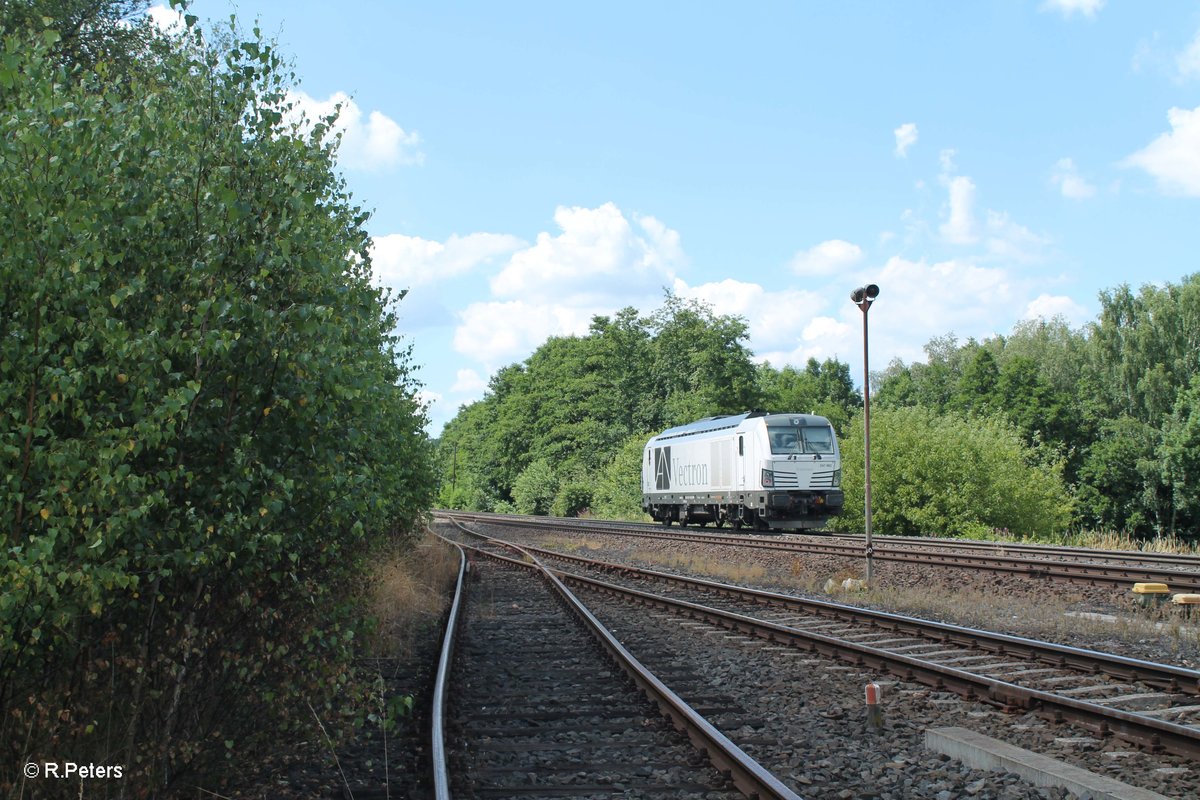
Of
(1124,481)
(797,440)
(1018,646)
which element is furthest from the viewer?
(1124,481)

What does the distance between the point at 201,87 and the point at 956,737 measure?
5.95 meters

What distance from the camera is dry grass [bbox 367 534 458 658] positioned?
10.8 metres

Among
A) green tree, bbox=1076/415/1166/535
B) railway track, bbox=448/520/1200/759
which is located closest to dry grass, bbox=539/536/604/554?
railway track, bbox=448/520/1200/759

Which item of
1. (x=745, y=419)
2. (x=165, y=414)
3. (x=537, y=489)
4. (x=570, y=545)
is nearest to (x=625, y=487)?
(x=537, y=489)

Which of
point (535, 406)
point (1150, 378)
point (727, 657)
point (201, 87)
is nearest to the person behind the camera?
point (201, 87)

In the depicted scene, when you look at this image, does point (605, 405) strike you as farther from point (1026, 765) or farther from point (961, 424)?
point (1026, 765)

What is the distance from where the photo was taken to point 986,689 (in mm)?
7809

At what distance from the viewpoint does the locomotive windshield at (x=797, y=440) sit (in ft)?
90.5

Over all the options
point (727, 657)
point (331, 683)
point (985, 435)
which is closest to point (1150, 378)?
point (985, 435)

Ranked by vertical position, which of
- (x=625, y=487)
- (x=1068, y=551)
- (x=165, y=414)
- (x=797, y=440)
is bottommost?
(x=1068, y=551)

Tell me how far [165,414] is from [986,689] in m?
6.56

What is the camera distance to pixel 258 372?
185 inches

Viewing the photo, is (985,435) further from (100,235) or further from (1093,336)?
(100,235)

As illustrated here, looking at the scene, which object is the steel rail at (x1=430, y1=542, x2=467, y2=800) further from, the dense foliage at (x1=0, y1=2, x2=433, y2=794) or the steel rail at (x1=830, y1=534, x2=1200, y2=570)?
the steel rail at (x1=830, y1=534, x2=1200, y2=570)
